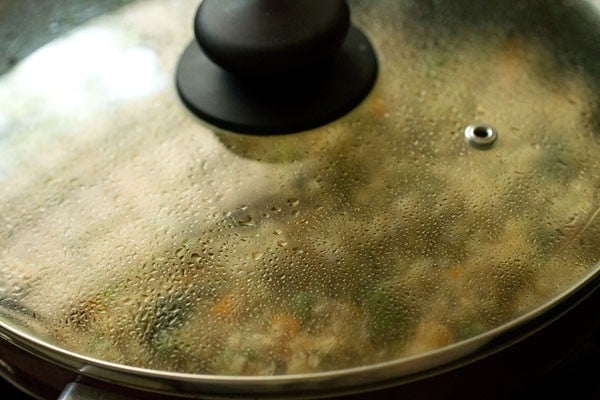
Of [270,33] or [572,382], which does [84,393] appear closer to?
[270,33]

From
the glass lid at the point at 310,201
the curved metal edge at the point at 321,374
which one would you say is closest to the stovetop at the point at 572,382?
the glass lid at the point at 310,201

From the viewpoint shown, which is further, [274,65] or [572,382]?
[572,382]

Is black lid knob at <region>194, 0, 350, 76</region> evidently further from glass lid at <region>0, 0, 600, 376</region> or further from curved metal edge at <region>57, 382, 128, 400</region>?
curved metal edge at <region>57, 382, 128, 400</region>

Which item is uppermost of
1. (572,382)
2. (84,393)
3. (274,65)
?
(274,65)

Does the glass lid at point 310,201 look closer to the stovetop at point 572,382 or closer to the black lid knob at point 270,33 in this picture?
the black lid knob at point 270,33

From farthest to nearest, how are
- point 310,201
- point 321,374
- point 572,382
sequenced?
point 572,382, point 310,201, point 321,374

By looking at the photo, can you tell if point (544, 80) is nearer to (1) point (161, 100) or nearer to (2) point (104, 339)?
(1) point (161, 100)

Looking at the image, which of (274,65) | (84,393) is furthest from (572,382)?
(84,393)
